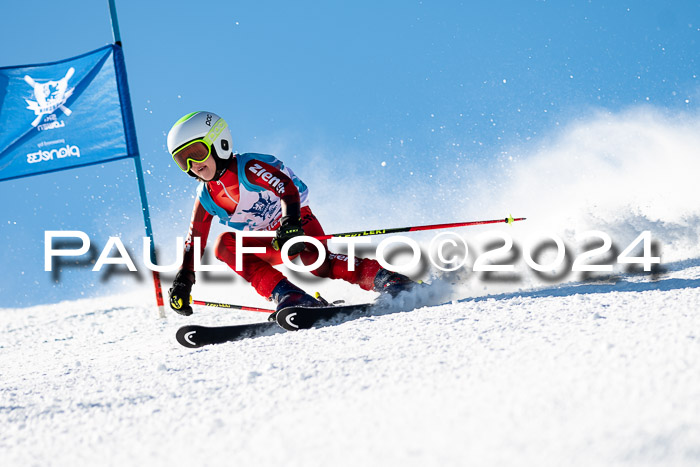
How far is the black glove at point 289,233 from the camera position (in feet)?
Result: 14.1

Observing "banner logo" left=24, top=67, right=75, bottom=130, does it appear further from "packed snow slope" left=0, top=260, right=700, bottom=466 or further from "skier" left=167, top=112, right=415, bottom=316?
"packed snow slope" left=0, top=260, right=700, bottom=466

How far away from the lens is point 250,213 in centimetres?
471

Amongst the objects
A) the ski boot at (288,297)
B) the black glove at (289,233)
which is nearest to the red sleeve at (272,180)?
the black glove at (289,233)

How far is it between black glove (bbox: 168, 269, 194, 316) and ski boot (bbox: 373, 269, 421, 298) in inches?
60.3

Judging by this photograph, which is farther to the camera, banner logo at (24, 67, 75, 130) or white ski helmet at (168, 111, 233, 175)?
banner logo at (24, 67, 75, 130)

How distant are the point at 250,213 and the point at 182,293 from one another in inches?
33.4

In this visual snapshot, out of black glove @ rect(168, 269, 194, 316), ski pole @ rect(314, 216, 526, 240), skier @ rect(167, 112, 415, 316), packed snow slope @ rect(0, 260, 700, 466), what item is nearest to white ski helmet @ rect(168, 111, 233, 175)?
skier @ rect(167, 112, 415, 316)

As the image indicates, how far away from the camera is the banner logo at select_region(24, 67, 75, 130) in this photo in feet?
24.3

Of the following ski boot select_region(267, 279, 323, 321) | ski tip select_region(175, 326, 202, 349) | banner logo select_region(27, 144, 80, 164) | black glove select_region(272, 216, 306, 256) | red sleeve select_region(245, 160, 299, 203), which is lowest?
ski tip select_region(175, 326, 202, 349)

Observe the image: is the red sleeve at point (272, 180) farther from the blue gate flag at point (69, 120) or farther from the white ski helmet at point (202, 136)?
the blue gate flag at point (69, 120)

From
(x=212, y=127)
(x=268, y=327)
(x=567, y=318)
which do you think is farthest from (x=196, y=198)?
(x=567, y=318)

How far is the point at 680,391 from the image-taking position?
168 cm

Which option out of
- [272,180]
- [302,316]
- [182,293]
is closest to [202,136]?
[272,180]

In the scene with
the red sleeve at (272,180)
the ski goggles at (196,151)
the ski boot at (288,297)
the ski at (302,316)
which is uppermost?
the ski goggles at (196,151)
